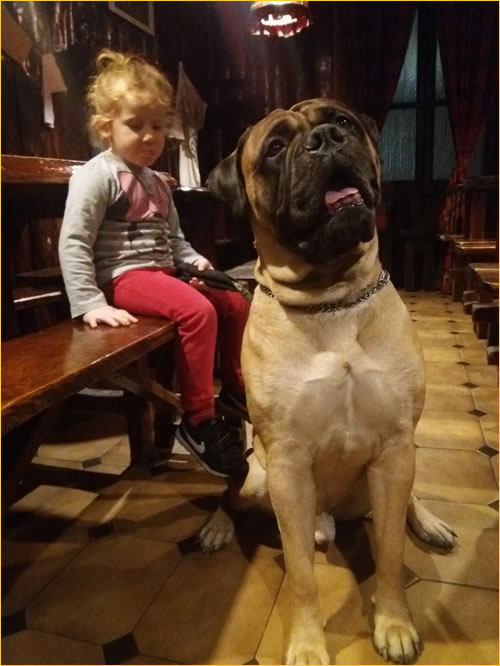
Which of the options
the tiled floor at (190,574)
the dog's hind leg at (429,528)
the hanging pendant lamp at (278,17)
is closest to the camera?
the tiled floor at (190,574)

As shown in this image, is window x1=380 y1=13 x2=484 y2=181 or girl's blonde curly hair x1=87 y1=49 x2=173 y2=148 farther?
window x1=380 y1=13 x2=484 y2=181

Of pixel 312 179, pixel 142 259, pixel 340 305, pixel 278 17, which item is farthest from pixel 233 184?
pixel 278 17

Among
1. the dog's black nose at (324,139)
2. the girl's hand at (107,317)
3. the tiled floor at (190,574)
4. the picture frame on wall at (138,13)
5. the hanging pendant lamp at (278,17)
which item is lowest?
the tiled floor at (190,574)

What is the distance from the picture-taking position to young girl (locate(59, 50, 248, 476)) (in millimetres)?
1549

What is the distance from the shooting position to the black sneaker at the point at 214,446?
1.49 metres

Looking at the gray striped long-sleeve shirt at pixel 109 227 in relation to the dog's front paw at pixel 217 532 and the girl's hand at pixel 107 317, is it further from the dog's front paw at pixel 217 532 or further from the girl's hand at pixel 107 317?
the dog's front paw at pixel 217 532

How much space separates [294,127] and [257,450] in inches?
28.3

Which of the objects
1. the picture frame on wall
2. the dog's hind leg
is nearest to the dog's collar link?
the dog's hind leg

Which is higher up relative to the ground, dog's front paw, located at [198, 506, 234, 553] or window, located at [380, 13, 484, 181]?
window, located at [380, 13, 484, 181]

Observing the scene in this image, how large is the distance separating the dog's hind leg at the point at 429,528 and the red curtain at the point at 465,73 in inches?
170

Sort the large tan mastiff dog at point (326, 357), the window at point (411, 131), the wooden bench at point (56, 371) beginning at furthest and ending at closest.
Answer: the window at point (411, 131)
the large tan mastiff dog at point (326, 357)
the wooden bench at point (56, 371)

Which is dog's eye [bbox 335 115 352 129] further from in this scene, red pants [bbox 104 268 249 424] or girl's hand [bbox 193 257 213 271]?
girl's hand [bbox 193 257 213 271]

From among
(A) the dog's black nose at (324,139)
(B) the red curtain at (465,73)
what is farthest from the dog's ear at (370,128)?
(B) the red curtain at (465,73)

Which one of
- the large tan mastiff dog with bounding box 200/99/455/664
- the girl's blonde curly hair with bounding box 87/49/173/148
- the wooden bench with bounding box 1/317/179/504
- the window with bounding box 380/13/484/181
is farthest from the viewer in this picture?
the window with bounding box 380/13/484/181
